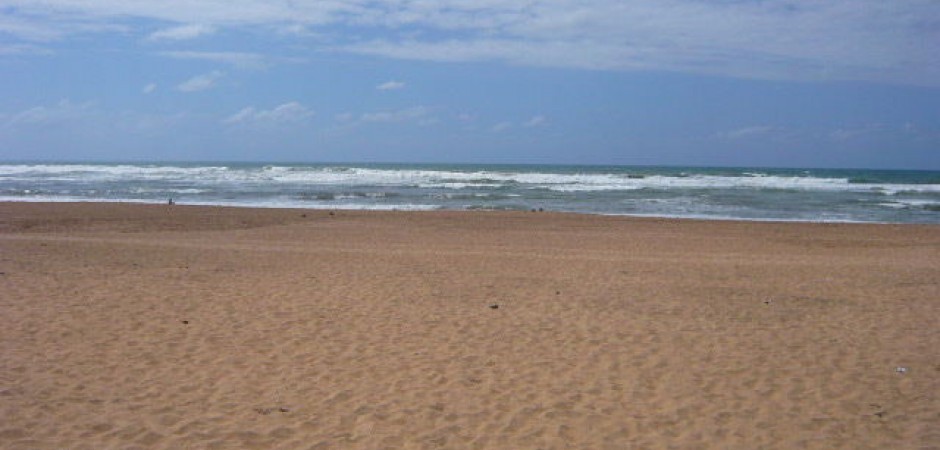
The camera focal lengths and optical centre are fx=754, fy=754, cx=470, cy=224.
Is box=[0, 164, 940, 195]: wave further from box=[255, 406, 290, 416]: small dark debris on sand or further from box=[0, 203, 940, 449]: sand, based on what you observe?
box=[255, 406, 290, 416]: small dark debris on sand

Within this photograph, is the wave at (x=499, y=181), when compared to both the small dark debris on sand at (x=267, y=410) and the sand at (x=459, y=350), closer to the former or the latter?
the sand at (x=459, y=350)

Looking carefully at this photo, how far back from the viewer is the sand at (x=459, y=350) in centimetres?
500

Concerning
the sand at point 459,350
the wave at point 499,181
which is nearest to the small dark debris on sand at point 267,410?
the sand at point 459,350

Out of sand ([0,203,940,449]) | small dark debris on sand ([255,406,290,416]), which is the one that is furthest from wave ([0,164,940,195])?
small dark debris on sand ([255,406,290,416])

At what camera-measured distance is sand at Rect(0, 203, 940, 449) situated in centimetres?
500

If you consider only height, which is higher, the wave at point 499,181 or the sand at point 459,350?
the wave at point 499,181

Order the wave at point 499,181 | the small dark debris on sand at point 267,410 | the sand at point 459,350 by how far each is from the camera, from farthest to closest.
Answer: the wave at point 499,181, the small dark debris on sand at point 267,410, the sand at point 459,350

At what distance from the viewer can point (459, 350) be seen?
272 inches

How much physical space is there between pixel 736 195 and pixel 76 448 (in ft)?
128

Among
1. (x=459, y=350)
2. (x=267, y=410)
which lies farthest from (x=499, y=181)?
(x=267, y=410)

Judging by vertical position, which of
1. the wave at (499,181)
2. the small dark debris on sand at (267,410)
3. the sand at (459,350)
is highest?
the wave at (499,181)

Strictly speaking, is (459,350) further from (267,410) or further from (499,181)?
(499,181)

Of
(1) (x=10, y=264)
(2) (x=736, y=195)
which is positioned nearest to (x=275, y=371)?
(1) (x=10, y=264)

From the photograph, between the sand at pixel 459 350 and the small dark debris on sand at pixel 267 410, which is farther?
the small dark debris on sand at pixel 267 410
